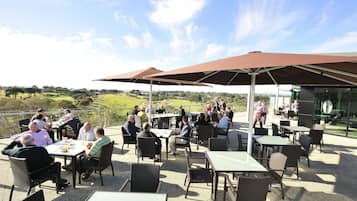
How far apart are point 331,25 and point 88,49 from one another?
12.4 meters

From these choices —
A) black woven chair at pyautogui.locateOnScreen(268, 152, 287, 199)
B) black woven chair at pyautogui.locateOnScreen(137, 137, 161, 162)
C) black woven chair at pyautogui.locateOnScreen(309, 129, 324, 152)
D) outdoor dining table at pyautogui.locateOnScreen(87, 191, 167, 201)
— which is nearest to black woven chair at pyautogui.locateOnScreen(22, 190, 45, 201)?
outdoor dining table at pyautogui.locateOnScreen(87, 191, 167, 201)

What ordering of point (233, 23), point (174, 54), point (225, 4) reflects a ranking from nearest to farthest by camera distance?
point (225, 4), point (233, 23), point (174, 54)

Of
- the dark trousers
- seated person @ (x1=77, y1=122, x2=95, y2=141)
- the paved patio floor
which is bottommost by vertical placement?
the paved patio floor

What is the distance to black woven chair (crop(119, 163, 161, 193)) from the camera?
300 cm

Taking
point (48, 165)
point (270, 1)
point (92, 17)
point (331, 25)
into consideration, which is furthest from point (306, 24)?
point (48, 165)

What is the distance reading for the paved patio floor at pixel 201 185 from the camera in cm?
379

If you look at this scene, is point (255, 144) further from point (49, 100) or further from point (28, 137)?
point (49, 100)

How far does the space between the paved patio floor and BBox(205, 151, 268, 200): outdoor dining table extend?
0.43m

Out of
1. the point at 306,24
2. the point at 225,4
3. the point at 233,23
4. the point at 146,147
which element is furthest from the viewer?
the point at 233,23

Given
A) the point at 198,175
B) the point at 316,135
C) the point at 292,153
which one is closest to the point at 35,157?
the point at 198,175

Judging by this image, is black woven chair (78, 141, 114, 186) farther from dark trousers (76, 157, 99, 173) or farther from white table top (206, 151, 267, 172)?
white table top (206, 151, 267, 172)

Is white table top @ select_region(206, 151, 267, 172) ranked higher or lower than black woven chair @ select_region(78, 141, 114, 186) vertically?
higher

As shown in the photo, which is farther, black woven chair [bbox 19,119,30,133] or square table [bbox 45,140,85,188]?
black woven chair [bbox 19,119,30,133]

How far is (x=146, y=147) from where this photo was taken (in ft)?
16.3
